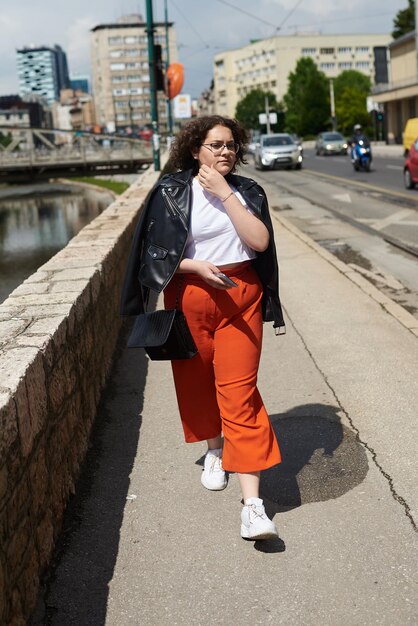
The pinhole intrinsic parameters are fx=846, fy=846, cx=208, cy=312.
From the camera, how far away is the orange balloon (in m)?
31.9

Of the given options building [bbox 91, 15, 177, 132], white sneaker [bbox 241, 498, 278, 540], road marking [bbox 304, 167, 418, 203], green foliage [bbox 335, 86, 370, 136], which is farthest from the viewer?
building [bbox 91, 15, 177, 132]

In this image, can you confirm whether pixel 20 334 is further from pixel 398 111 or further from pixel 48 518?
pixel 398 111

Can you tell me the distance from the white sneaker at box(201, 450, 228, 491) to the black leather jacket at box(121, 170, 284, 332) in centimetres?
73

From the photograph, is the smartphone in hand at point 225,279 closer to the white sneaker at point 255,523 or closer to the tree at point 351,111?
the white sneaker at point 255,523

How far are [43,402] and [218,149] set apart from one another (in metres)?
1.24

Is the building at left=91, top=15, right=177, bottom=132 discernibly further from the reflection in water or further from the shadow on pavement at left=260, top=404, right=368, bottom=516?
the shadow on pavement at left=260, top=404, right=368, bottom=516

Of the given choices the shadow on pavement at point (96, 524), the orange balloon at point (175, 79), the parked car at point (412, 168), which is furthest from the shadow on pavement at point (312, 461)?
the orange balloon at point (175, 79)

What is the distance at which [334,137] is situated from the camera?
187 feet

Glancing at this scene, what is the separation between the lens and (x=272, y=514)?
3643 mm

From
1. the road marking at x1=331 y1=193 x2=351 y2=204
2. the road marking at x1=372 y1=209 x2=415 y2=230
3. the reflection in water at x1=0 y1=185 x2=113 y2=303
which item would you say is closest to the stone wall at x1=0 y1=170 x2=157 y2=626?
the road marking at x1=372 y1=209 x2=415 y2=230

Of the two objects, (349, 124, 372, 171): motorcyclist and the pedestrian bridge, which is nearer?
(349, 124, 372, 171): motorcyclist

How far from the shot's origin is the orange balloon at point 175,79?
31903mm

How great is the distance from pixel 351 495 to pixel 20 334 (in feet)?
5.32

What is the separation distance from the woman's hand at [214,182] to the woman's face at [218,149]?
68 mm
